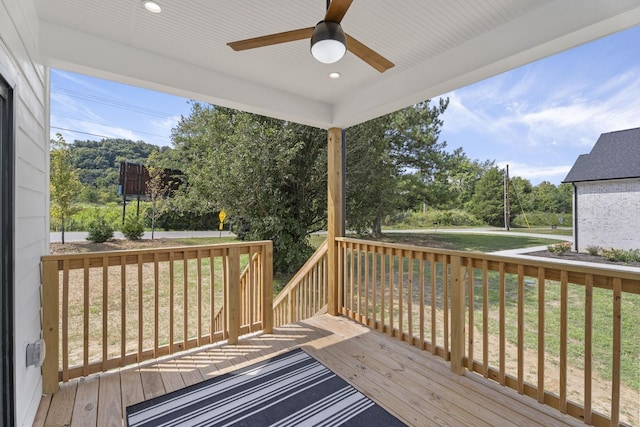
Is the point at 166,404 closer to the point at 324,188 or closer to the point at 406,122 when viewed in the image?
the point at 324,188

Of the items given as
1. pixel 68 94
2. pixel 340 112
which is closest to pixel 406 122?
pixel 340 112

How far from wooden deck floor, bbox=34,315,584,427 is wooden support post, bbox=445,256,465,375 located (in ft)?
0.37

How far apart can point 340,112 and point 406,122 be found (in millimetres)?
2789

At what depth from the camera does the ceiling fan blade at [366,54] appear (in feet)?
5.49

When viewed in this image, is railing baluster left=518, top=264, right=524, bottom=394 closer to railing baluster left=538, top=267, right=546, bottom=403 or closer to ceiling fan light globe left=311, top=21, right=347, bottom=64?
railing baluster left=538, top=267, right=546, bottom=403

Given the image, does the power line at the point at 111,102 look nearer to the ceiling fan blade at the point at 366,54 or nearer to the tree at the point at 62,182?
the tree at the point at 62,182

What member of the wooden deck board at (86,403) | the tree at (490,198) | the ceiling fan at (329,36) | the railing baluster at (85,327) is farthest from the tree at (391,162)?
the wooden deck board at (86,403)

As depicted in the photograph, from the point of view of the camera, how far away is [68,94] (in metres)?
3.12

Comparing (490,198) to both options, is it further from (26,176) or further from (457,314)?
(26,176)

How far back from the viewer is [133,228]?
3449 mm

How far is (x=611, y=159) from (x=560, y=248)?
0.65 metres

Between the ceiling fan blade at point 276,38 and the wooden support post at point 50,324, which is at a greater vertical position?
the ceiling fan blade at point 276,38

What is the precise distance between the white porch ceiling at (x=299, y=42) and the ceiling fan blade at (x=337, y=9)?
56cm

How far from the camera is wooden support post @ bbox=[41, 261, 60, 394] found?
6.66ft
